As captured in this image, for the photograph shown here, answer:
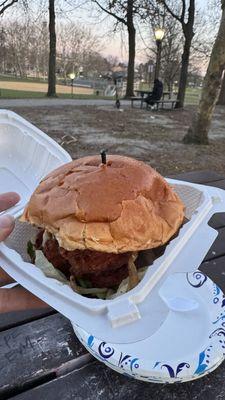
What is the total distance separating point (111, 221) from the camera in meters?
1.00

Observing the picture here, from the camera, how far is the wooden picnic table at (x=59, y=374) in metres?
1.06

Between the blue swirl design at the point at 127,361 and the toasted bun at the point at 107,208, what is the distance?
310 millimetres

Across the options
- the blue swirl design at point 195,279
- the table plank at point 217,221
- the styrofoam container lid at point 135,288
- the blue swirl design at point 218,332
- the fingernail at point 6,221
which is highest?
the fingernail at point 6,221

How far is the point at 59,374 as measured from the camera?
1132mm

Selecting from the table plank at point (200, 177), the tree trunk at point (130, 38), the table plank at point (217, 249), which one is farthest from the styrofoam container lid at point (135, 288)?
the tree trunk at point (130, 38)

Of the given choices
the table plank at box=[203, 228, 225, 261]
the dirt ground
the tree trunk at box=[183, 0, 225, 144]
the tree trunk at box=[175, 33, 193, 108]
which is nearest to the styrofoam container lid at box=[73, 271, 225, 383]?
the table plank at box=[203, 228, 225, 261]

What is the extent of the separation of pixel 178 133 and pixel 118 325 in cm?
863

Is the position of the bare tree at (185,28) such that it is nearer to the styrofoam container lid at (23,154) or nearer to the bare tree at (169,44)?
the bare tree at (169,44)

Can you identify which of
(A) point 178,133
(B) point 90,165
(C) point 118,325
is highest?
(B) point 90,165

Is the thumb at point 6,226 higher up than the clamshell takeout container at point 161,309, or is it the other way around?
the thumb at point 6,226

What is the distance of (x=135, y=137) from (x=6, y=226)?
278 inches

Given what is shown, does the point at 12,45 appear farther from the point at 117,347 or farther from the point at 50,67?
the point at 117,347

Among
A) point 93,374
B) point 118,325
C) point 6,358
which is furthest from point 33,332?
point 118,325

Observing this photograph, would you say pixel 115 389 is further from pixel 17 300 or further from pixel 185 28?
pixel 185 28
